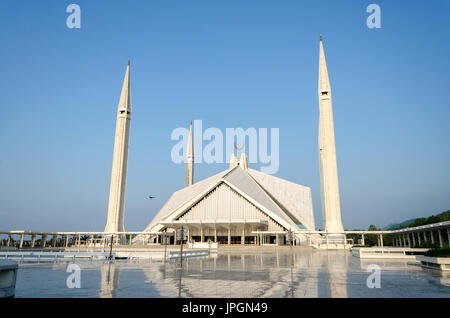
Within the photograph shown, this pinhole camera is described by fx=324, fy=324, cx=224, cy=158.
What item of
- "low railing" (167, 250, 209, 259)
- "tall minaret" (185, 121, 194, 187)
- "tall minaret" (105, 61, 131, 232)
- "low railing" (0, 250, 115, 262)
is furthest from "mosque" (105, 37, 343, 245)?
"low railing" (0, 250, 115, 262)

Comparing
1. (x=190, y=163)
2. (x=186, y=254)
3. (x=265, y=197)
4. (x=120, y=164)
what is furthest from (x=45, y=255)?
(x=190, y=163)

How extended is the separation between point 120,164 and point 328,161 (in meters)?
33.0

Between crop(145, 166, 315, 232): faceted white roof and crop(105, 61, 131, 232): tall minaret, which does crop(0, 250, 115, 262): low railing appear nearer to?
crop(145, 166, 315, 232): faceted white roof

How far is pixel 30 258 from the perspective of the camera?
17.1 meters

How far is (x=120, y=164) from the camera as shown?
2126 inches

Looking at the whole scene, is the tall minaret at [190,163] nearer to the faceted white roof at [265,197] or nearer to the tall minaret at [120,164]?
the faceted white roof at [265,197]

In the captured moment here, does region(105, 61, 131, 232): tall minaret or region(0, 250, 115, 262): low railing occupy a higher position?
region(105, 61, 131, 232): tall minaret

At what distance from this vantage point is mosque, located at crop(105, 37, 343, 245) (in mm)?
44094

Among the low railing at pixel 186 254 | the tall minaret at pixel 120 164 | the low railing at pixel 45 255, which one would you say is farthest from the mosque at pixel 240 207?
the low railing at pixel 45 255

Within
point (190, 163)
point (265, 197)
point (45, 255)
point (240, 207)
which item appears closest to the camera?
point (45, 255)

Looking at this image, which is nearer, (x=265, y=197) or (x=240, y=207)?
(x=240, y=207)

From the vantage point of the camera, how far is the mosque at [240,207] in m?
44.1

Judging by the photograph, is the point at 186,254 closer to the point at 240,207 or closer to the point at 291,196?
the point at 240,207
